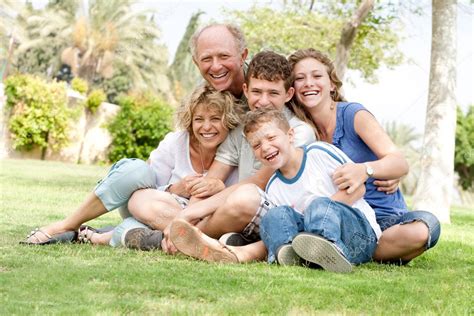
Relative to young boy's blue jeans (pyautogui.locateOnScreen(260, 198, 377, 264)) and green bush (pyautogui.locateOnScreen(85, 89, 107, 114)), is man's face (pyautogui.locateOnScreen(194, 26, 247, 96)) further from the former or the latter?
green bush (pyautogui.locateOnScreen(85, 89, 107, 114))

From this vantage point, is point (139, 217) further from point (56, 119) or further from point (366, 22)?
point (56, 119)

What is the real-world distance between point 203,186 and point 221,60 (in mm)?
792

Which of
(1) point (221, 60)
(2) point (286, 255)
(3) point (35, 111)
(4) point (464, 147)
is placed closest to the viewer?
(2) point (286, 255)

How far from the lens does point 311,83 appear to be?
4.30 meters

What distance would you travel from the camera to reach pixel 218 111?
4.41 meters

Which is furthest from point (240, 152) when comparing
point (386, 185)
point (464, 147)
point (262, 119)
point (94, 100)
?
point (464, 147)

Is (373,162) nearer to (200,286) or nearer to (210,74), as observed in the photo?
(210,74)

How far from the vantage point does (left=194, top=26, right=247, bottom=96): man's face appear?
462 cm

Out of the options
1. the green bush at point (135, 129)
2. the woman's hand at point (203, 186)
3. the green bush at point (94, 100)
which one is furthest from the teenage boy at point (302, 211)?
the green bush at point (94, 100)

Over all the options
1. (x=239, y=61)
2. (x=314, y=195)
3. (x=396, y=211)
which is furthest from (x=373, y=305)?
(x=239, y=61)

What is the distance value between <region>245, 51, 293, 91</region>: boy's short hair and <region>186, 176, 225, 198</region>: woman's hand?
1.95 ft

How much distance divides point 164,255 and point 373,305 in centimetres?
145

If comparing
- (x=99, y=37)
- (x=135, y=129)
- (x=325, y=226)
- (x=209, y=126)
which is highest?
(x=99, y=37)

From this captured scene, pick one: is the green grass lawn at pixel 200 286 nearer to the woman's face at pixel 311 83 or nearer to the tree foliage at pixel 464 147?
the woman's face at pixel 311 83
